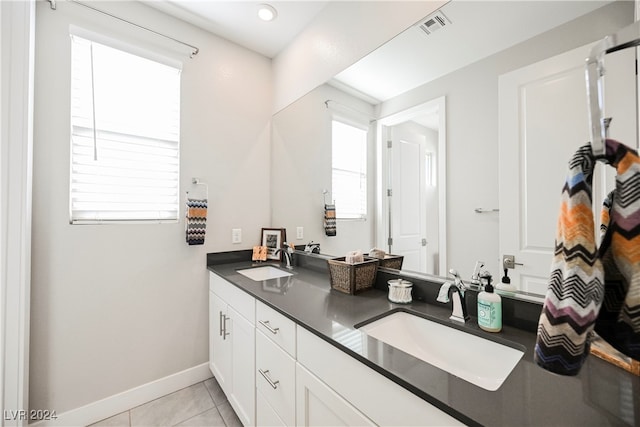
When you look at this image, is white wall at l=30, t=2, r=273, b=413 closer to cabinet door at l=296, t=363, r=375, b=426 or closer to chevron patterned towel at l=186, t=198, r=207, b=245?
chevron patterned towel at l=186, t=198, r=207, b=245

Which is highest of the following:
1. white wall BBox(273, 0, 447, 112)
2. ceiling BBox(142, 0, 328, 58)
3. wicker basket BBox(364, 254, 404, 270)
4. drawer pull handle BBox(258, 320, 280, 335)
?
ceiling BBox(142, 0, 328, 58)

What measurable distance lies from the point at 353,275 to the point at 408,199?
0.49 metres

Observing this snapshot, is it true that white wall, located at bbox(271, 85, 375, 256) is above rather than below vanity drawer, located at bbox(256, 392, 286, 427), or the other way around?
above

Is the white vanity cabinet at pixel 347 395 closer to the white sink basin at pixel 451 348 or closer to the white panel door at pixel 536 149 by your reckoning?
the white sink basin at pixel 451 348

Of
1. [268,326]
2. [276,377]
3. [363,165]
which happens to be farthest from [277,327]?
[363,165]

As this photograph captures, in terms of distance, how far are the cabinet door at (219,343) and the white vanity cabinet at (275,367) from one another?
0.44 metres

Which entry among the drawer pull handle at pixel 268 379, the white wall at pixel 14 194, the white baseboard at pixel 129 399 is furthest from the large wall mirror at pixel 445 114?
the white wall at pixel 14 194

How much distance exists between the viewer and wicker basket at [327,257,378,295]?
4.28 ft

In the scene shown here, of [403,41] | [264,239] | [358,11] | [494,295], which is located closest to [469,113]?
[403,41]

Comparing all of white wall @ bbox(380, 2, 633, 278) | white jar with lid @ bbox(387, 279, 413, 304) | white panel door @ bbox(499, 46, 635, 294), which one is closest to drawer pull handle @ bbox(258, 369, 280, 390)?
white jar with lid @ bbox(387, 279, 413, 304)

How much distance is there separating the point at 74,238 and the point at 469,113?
217cm

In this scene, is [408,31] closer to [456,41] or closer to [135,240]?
[456,41]

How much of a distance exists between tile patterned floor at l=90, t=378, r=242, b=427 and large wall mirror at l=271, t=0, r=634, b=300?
4.08 ft

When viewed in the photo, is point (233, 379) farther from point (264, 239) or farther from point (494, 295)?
point (494, 295)
